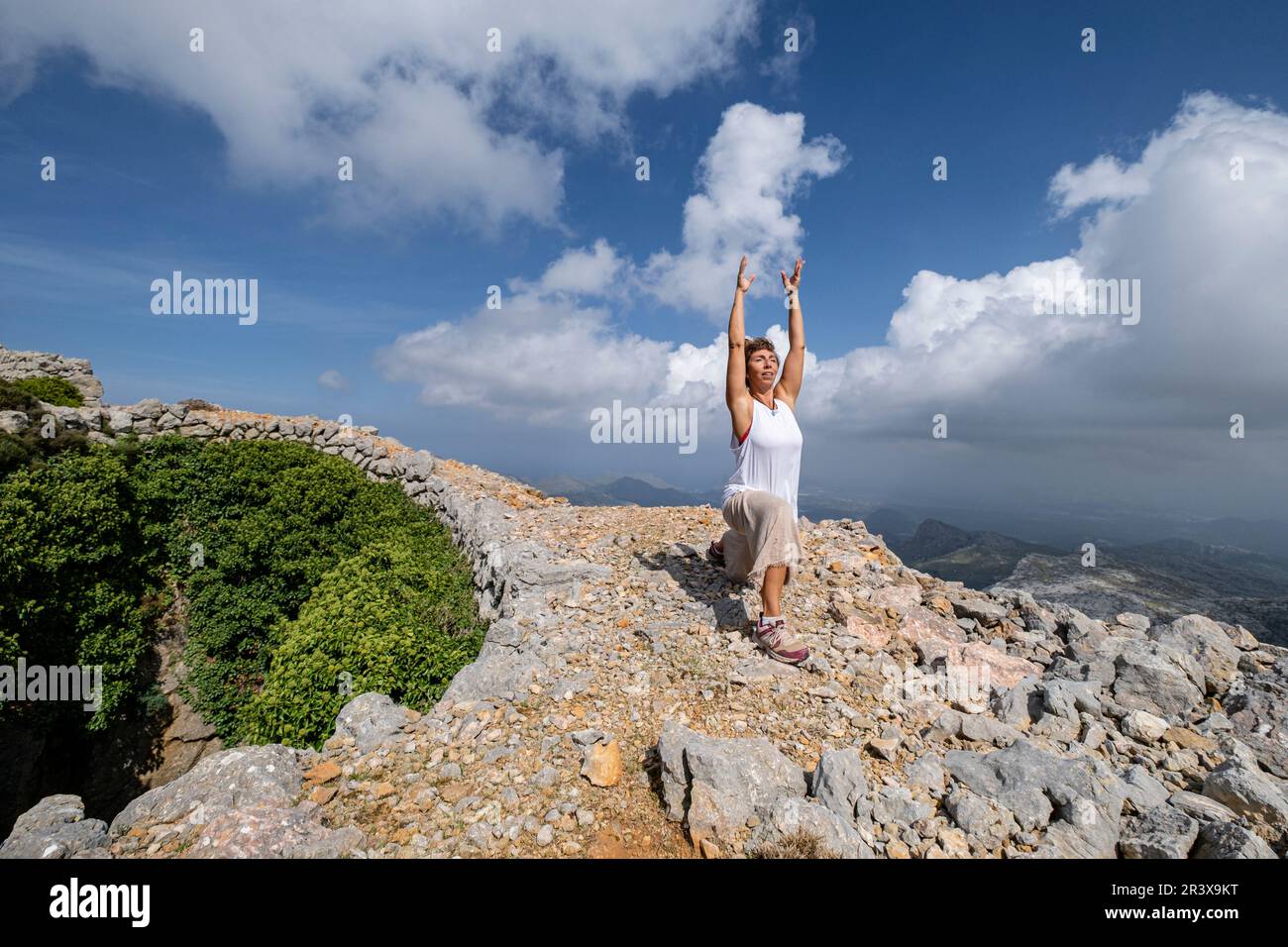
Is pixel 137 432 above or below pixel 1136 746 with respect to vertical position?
above

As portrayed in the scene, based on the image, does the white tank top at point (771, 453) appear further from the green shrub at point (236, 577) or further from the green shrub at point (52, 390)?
the green shrub at point (52, 390)

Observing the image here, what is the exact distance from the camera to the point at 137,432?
15172mm

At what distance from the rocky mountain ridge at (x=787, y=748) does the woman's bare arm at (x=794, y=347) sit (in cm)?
273

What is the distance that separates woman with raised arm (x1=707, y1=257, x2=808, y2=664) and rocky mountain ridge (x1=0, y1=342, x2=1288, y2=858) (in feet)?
2.76

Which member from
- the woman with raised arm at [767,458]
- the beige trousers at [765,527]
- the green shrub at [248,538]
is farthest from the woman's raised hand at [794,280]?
the green shrub at [248,538]

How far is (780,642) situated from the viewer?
536cm

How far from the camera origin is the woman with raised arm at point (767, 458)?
5434 mm

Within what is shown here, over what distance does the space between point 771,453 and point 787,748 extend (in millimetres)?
2896

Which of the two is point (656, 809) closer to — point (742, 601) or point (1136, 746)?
point (742, 601)

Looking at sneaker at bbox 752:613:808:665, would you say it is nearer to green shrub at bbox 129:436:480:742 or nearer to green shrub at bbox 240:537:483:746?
green shrub at bbox 240:537:483:746

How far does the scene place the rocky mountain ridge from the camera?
326 cm
